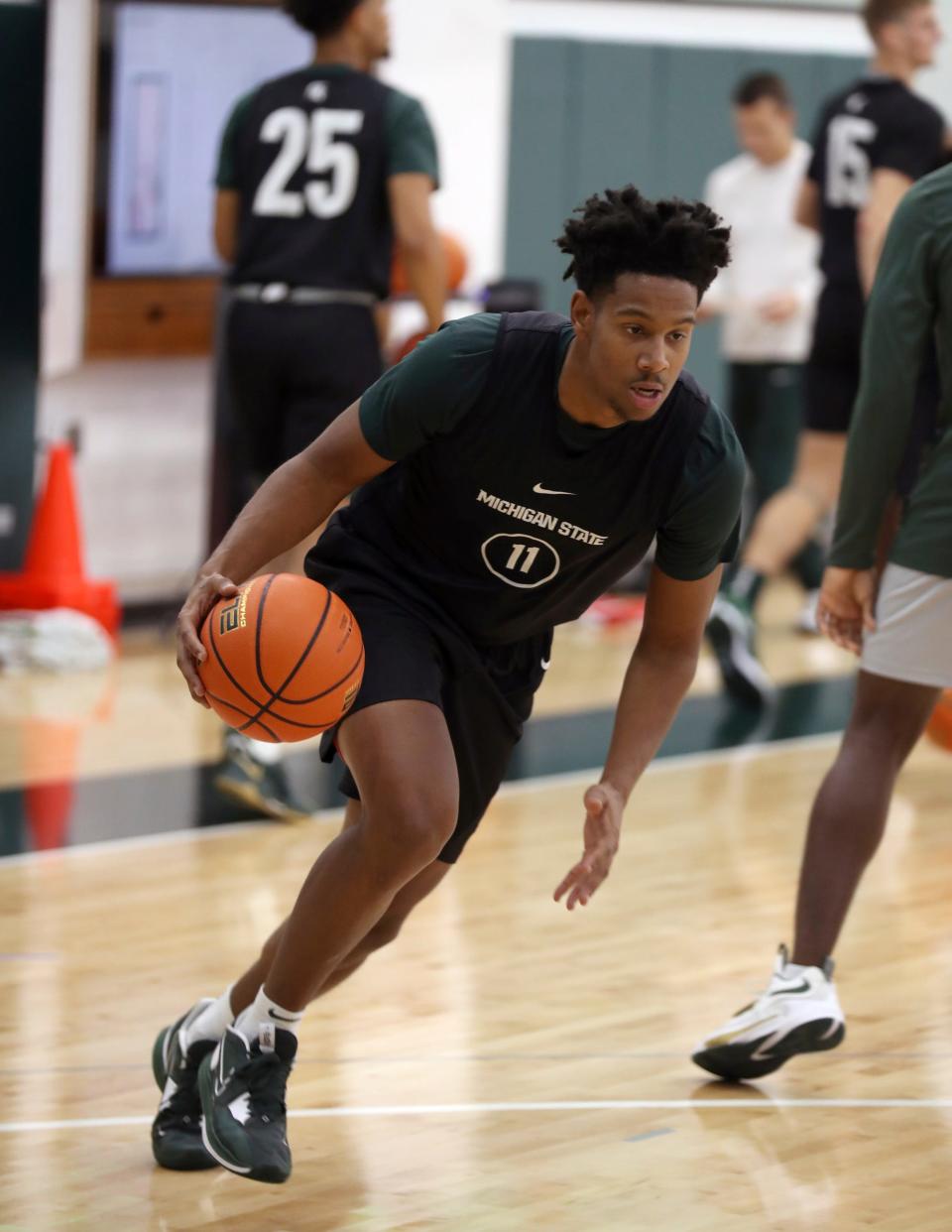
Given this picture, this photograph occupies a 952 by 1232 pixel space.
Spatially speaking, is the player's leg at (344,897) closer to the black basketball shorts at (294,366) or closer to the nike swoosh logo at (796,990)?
the nike swoosh logo at (796,990)

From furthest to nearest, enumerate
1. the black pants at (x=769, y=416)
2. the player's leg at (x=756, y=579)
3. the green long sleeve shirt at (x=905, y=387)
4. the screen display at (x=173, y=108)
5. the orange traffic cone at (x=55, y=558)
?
the black pants at (x=769, y=416), the screen display at (x=173, y=108), the orange traffic cone at (x=55, y=558), the player's leg at (x=756, y=579), the green long sleeve shirt at (x=905, y=387)

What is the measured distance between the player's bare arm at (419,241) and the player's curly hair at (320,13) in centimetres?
41

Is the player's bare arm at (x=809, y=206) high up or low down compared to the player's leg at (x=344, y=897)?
up

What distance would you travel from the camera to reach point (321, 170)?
5.22m

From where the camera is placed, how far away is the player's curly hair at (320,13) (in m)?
5.13

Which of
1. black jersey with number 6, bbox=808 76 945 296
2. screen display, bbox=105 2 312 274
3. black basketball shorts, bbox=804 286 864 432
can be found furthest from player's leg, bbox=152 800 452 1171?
screen display, bbox=105 2 312 274

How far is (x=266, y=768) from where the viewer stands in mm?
5281

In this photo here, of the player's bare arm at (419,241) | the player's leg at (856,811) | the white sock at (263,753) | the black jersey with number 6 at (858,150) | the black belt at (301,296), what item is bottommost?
the white sock at (263,753)

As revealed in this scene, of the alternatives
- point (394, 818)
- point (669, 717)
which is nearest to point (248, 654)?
point (394, 818)

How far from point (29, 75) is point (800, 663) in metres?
3.47

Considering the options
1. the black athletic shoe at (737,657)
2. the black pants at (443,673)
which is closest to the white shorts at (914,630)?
the black pants at (443,673)

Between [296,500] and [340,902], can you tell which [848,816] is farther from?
[296,500]

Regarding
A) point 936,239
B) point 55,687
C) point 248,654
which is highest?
point 936,239

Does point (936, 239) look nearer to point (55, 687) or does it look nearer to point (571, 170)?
point (55, 687)
